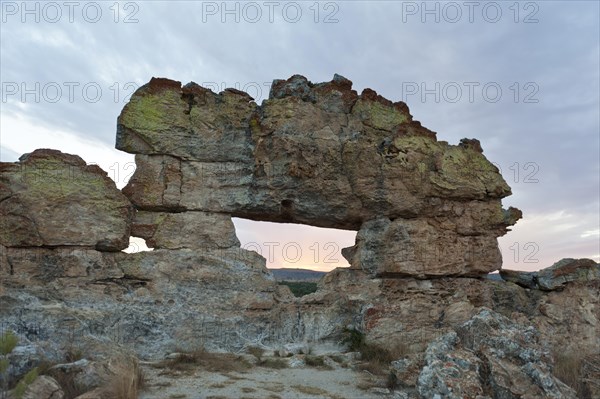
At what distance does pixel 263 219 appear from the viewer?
11047mm

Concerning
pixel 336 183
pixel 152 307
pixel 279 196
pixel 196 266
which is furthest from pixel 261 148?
pixel 152 307

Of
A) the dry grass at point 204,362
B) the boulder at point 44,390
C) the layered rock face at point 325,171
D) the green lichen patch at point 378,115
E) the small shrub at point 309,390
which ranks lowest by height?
the small shrub at point 309,390

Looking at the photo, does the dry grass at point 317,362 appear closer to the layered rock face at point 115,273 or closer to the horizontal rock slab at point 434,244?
the layered rock face at point 115,273

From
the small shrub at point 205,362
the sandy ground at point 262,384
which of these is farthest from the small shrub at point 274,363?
the small shrub at point 205,362

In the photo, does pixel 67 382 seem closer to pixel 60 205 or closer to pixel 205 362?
pixel 205 362

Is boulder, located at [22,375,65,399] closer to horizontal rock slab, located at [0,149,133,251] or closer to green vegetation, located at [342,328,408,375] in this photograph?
horizontal rock slab, located at [0,149,133,251]

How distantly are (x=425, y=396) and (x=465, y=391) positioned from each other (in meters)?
0.46

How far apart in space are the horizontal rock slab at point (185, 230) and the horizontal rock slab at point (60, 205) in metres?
0.35

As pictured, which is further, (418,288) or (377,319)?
(418,288)

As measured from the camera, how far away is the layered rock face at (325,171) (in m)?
10.1

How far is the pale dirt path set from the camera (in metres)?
6.31

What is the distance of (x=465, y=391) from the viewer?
568cm

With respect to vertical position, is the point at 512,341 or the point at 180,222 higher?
the point at 180,222

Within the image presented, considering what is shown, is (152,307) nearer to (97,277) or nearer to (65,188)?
(97,277)
